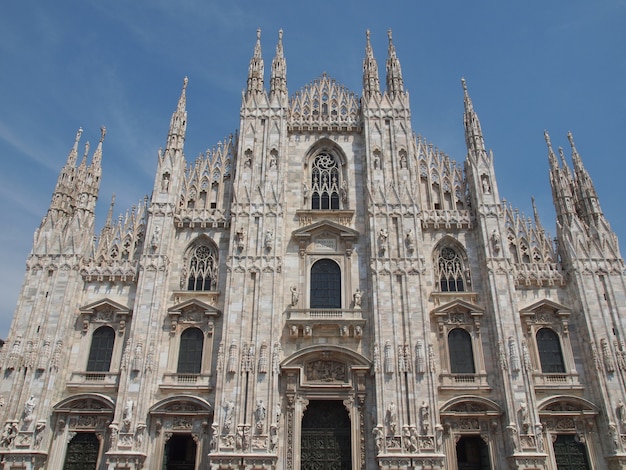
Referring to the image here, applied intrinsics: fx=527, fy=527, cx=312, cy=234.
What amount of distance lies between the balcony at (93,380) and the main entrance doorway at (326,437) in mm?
8169

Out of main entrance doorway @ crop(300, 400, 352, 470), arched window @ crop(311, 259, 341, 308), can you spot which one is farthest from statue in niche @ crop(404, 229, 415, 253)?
main entrance doorway @ crop(300, 400, 352, 470)

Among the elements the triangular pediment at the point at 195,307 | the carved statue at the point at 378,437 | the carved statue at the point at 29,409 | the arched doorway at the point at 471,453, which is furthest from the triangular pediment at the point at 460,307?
the carved statue at the point at 29,409

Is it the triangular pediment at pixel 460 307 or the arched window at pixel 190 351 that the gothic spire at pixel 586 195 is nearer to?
the triangular pediment at pixel 460 307

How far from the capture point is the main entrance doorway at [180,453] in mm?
21361

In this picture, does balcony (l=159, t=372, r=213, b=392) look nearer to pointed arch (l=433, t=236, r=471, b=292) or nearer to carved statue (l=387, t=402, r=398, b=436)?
carved statue (l=387, t=402, r=398, b=436)

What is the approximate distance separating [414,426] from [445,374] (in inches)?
109

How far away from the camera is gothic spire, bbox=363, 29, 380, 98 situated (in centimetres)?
2870

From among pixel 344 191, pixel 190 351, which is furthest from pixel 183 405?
pixel 344 191

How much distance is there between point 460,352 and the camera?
75.9ft

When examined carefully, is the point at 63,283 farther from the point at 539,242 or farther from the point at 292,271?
the point at 539,242

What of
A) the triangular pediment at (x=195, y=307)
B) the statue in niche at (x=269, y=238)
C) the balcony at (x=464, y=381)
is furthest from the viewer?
the statue in niche at (x=269, y=238)

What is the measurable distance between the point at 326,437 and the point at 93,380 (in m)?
10.1

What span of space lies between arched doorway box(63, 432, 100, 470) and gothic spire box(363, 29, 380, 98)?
2113cm

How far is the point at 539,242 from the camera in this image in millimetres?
25297
